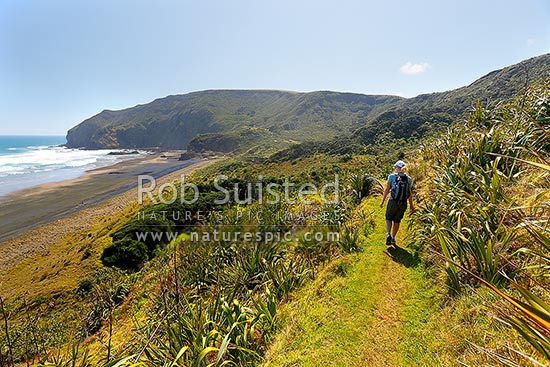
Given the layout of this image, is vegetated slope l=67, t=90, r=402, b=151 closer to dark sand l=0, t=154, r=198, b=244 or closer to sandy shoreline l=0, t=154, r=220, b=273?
dark sand l=0, t=154, r=198, b=244

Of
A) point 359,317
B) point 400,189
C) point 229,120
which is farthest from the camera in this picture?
point 229,120

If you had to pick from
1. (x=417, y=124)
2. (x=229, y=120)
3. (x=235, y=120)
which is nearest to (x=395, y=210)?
(x=417, y=124)

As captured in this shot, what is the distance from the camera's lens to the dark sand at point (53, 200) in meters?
24.3

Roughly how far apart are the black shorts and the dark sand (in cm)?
2668

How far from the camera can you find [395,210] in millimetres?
4910

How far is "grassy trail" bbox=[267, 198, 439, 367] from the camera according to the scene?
9.32 ft

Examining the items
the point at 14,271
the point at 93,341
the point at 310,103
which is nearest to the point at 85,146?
the point at 310,103

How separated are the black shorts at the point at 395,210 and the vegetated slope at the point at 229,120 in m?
85.7

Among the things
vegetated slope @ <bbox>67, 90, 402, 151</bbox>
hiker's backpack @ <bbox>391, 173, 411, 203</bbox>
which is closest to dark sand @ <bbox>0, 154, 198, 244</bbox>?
hiker's backpack @ <bbox>391, 173, 411, 203</bbox>

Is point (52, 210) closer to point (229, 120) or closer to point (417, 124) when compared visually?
point (417, 124)

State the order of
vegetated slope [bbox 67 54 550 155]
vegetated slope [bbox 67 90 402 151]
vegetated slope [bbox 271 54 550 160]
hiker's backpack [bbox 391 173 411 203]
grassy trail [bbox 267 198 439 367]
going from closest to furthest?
grassy trail [bbox 267 198 439 367]
hiker's backpack [bbox 391 173 411 203]
vegetated slope [bbox 271 54 550 160]
vegetated slope [bbox 67 54 550 155]
vegetated slope [bbox 67 90 402 151]

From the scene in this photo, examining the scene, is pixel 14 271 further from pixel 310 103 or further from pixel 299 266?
pixel 310 103

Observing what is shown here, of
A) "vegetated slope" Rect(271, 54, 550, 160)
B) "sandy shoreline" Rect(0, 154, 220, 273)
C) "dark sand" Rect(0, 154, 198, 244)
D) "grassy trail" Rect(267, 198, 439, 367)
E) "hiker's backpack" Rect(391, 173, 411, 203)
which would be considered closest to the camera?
"grassy trail" Rect(267, 198, 439, 367)

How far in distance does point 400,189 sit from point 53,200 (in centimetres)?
3817
